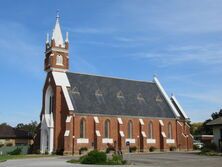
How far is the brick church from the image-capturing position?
214ft

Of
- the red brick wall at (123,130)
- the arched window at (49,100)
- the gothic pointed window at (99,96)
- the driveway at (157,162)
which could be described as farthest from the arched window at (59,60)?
the driveway at (157,162)

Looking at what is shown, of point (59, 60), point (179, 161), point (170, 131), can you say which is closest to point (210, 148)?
point (170, 131)

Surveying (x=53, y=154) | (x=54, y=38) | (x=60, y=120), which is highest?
(x=54, y=38)

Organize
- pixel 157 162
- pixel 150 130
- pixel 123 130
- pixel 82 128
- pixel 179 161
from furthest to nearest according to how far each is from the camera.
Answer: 1. pixel 150 130
2. pixel 123 130
3. pixel 82 128
4. pixel 179 161
5. pixel 157 162

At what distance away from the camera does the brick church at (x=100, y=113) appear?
65375 millimetres

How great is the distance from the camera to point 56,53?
7038cm

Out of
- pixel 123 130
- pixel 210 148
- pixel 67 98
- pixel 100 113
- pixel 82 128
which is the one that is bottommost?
pixel 210 148

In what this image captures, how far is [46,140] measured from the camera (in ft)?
222

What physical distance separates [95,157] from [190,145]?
4549 centimetres

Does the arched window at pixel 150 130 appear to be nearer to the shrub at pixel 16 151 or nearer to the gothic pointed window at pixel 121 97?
the gothic pointed window at pixel 121 97

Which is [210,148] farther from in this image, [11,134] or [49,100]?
[11,134]

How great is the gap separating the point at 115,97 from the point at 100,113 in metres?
6.64

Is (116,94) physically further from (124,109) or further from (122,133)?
(122,133)

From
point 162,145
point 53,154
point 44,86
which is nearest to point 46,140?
point 53,154
